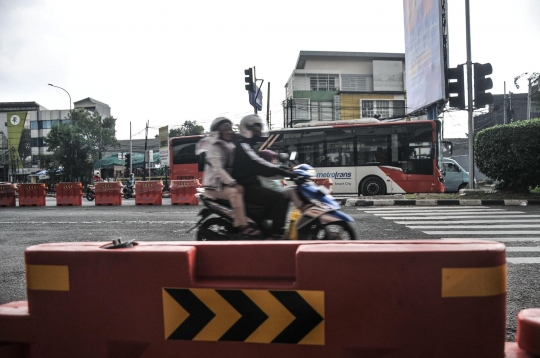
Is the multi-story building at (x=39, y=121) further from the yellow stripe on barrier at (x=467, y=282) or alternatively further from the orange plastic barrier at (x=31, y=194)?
the yellow stripe on barrier at (x=467, y=282)

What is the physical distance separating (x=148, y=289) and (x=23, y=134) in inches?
2421

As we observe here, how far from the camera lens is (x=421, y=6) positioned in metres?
19.9

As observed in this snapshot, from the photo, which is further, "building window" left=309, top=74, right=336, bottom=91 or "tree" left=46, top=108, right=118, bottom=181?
"building window" left=309, top=74, right=336, bottom=91

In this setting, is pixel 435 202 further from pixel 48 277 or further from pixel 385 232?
pixel 48 277

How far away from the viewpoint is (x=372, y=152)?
17.1 meters

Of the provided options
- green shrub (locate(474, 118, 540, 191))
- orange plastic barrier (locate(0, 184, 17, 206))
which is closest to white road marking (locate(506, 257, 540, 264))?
green shrub (locate(474, 118, 540, 191))

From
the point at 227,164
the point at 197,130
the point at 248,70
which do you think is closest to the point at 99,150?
the point at 197,130

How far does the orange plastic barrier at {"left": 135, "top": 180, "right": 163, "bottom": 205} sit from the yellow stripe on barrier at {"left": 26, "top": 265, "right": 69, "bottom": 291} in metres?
13.5

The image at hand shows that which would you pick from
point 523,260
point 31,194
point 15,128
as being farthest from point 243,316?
point 15,128

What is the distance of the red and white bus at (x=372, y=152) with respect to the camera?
16.5 metres

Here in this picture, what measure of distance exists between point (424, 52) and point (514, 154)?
830cm

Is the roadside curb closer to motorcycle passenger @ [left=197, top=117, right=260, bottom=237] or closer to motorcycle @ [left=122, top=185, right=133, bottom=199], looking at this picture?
motorcycle passenger @ [left=197, top=117, right=260, bottom=237]

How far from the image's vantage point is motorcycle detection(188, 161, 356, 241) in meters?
4.75

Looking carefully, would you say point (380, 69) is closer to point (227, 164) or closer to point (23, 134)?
point (227, 164)
